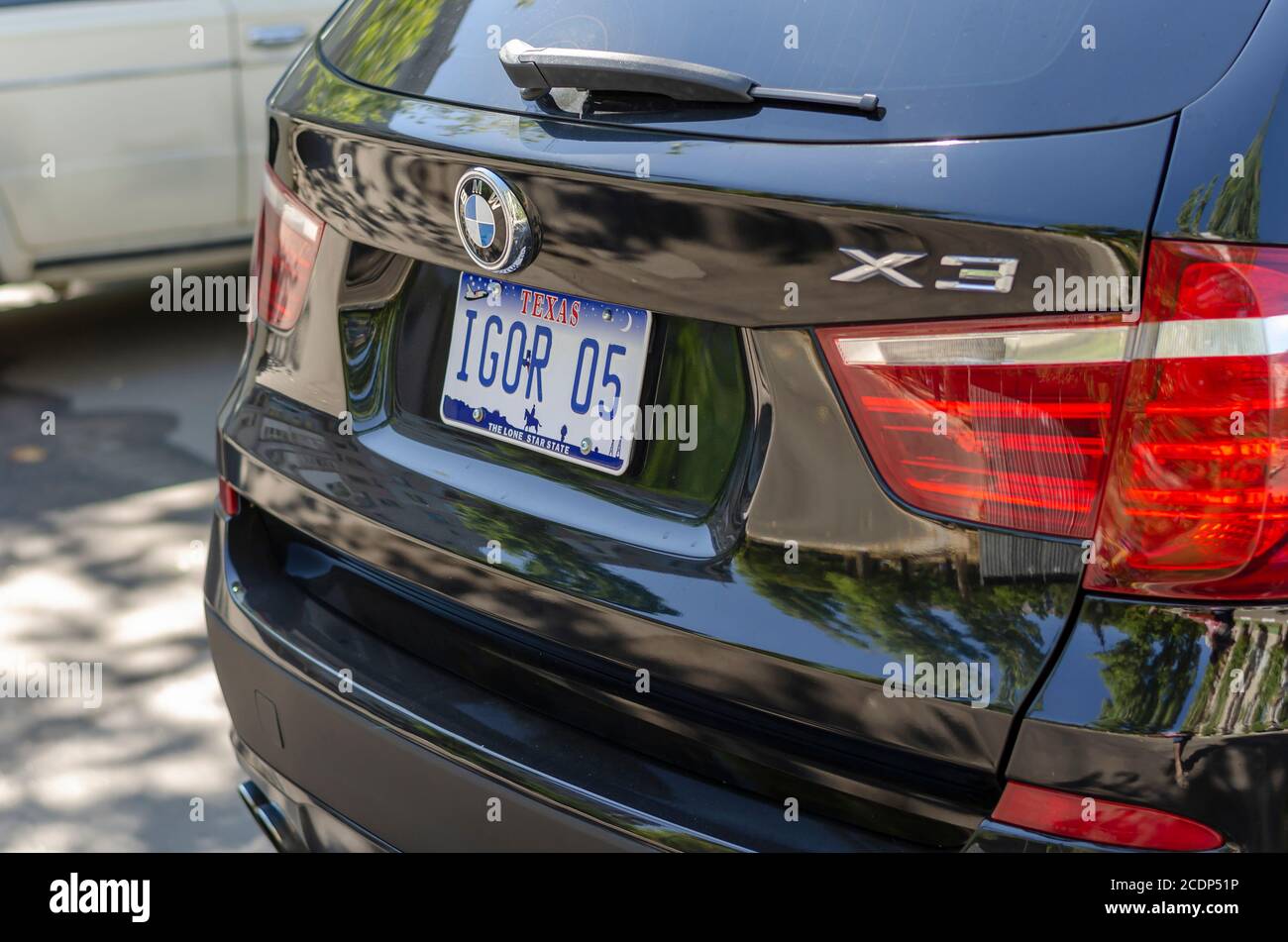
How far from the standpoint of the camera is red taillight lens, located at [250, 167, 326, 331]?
1.97 meters

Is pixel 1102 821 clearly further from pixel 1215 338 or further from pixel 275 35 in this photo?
pixel 275 35

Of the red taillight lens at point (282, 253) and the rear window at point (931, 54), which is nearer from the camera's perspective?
the rear window at point (931, 54)

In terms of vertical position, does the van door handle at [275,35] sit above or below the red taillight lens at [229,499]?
above

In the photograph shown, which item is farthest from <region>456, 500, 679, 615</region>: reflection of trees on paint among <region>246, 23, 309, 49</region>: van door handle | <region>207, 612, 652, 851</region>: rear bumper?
<region>246, 23, 309, 49</region>: van door handle

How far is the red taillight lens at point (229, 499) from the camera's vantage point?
216cm

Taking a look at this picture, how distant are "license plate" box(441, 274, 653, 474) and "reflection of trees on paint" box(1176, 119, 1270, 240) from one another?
1.91ft

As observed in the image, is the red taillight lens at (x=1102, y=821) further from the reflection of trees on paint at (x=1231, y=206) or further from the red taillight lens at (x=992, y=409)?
the reflection of trees on paint at (x=1231, y=206)

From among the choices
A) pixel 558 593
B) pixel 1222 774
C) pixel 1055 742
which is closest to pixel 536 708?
pixel 558 593

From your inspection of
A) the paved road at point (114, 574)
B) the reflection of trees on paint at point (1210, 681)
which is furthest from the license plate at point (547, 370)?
the paved road at point (114, 574)

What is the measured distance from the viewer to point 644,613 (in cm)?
156

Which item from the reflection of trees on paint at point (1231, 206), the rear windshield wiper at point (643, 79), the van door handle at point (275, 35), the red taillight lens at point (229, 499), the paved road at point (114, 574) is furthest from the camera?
the van door handle at point (275, 35)

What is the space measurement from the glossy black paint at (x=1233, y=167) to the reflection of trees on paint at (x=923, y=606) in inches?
14.5
